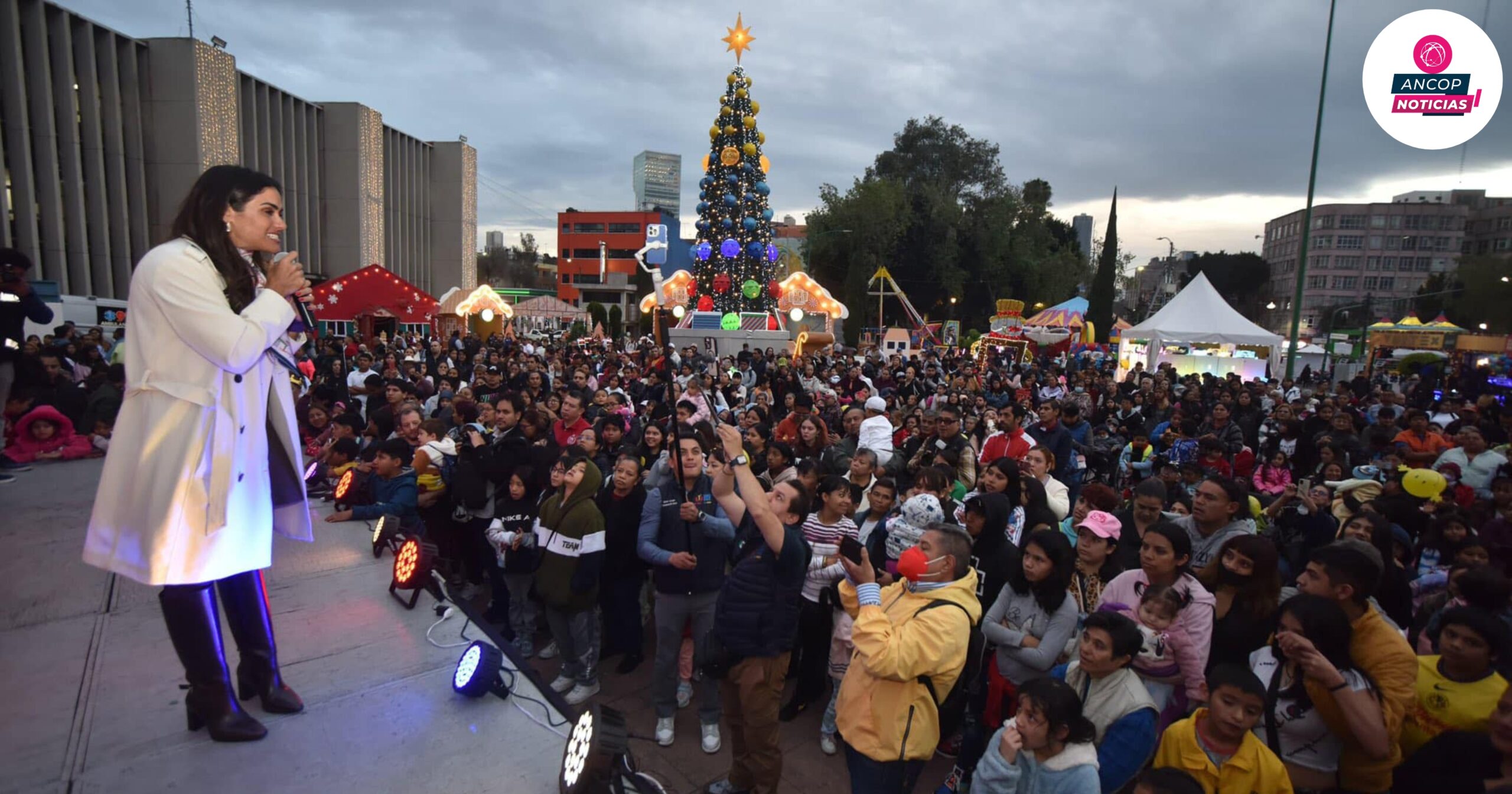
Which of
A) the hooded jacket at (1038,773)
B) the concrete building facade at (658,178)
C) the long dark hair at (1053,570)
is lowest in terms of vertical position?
the hooded jacket at (1038,773)

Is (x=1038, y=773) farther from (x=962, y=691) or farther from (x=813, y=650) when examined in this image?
(x=813, y=650)

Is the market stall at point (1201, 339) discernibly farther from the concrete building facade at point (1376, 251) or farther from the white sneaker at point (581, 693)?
the concrete building facade at point (1376, 251)

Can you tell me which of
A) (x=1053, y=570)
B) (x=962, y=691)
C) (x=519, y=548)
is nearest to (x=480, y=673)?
(x=519, y=548)

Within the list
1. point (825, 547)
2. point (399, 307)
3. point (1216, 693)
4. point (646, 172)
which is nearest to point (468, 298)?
point (399, 307)

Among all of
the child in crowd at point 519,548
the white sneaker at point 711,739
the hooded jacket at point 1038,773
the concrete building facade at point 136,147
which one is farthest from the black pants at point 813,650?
the concrete building facade at point 136,147

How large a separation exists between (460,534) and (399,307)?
22.6 meters

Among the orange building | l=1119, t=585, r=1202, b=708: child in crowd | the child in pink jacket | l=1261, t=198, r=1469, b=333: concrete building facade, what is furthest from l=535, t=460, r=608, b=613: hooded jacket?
l=1261, t=198, r=1469, b=333: concrete building facade

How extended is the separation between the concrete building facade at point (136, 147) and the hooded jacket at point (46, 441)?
41.2ft

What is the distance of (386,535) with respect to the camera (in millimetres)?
4027

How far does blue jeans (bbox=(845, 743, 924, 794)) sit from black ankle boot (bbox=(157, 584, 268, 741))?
2196mm

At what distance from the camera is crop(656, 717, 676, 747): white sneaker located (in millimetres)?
3928

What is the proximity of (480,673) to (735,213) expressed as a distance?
20.4m

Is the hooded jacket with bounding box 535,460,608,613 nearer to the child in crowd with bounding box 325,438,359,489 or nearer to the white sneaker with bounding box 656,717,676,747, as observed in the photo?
the white sneaker with bounding box 656,717,676,747

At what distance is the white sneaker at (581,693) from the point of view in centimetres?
429
